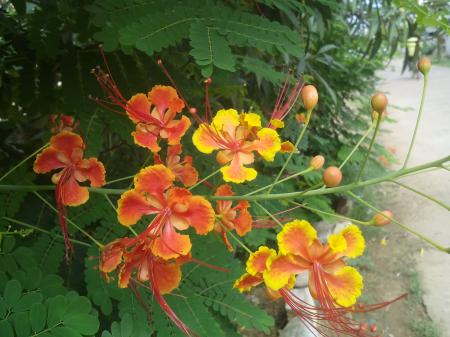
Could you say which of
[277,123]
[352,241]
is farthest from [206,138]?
[352,241]

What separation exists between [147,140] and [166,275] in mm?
319

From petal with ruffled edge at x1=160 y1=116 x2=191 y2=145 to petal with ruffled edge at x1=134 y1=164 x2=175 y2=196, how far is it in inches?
6.7

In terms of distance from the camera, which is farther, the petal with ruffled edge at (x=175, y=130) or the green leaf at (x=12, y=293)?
the petal with ruffled edge at (x=175, y=130)

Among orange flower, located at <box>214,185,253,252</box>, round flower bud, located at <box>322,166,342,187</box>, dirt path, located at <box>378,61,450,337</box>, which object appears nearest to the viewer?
round flower bud, located at <box>322,166,342,187</box>

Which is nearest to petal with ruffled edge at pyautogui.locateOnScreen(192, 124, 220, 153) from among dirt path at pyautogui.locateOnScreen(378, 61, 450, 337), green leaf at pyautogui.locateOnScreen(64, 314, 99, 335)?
green leaf at pyautogui.locateOnScreen(64, 314, 99, 335)

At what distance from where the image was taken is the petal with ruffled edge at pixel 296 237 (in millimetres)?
867

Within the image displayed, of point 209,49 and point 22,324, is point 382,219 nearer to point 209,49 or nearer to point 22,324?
point 209,49

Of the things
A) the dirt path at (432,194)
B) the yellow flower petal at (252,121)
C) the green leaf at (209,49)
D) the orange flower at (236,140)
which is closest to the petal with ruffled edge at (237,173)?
the orange flower at (236,140)

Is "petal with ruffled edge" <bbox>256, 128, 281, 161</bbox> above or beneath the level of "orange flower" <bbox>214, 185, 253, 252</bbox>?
above

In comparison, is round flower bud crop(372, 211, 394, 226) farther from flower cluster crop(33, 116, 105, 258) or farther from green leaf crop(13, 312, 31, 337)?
green leaf crop(13, 312, 31, 337)

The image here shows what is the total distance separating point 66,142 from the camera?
3.49 feet

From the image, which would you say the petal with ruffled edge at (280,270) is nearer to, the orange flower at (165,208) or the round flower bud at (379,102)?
the orange flower at (165,208)

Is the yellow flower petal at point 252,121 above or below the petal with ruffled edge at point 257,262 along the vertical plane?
above

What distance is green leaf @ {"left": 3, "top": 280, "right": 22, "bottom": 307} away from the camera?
960 millimetres
